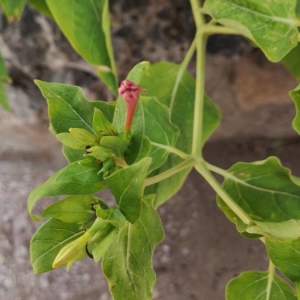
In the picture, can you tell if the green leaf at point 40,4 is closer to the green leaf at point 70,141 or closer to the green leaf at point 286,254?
the green leaf at point 70,141

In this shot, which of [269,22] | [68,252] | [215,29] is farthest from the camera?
[215,29]

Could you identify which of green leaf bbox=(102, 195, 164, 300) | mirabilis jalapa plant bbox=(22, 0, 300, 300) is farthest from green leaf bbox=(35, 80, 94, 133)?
green leaf bbox=(102, 195, 164, 300)

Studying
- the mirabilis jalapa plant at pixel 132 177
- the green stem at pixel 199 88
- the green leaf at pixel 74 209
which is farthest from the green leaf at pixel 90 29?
the green leaf at pixel 74 209

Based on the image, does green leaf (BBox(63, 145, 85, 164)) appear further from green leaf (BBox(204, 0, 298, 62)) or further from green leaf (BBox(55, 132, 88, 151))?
green leaf (BBox(204, 0, 298, 62))

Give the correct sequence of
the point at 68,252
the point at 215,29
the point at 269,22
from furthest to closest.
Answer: the point at 215,29, the point at 269,22, the point at 68,252

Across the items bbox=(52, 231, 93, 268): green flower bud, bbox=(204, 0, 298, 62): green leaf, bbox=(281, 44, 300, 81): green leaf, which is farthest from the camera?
bbox=(281, 44, 300, 81): green leaf

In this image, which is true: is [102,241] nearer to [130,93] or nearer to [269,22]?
[130,93]

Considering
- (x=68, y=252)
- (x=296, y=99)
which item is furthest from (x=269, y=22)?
(x=68, y=252)
